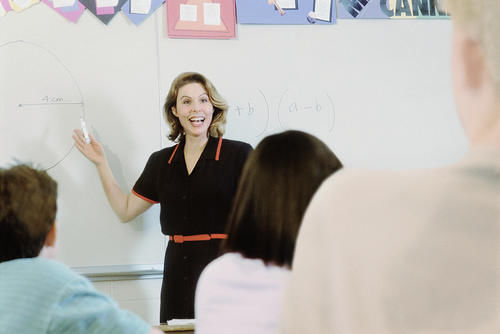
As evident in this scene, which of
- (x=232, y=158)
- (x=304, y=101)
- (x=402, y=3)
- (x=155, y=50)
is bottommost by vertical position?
(x=232, y=158)

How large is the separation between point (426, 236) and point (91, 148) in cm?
182

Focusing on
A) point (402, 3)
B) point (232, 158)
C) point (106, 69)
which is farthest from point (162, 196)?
point (402, 3)

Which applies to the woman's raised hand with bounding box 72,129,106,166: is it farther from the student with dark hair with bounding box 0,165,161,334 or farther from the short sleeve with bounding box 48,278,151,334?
the short sleeve with bounding box 48,278,151,334

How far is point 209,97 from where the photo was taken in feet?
6.46

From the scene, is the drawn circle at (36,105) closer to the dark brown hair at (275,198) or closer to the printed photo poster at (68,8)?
the printed photo poster at (68,8)

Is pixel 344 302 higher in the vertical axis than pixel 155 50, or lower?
lower

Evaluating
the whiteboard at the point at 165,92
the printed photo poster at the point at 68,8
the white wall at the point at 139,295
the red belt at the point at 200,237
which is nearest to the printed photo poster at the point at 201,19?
the whiteboard at the point at 165,92

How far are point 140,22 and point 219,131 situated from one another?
1.62 ft

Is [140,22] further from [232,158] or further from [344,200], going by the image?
[344,200]

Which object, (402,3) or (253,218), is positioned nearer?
(253,218)

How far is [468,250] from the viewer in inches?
10.6

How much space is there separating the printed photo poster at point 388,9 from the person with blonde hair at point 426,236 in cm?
199

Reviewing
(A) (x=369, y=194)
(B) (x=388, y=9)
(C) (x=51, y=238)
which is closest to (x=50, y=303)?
(C) (x=51, y=238)

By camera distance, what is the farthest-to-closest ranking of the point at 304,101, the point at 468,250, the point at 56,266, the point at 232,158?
the point at 304,101, the point at 232,158, the point at 56,266, the point at 468,250
